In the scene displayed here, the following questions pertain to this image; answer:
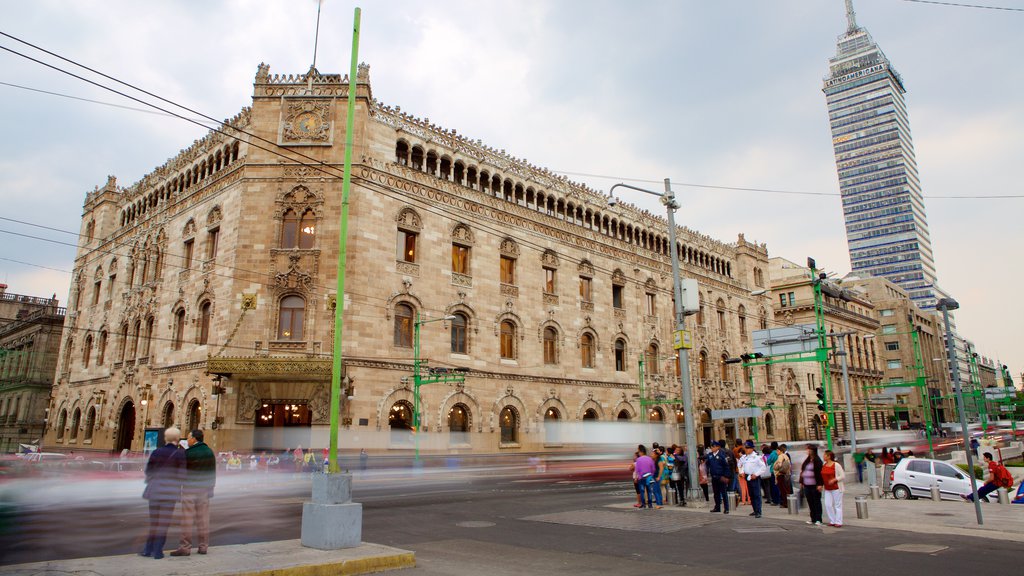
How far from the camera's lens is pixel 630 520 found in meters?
14.8

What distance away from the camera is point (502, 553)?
10.4 m

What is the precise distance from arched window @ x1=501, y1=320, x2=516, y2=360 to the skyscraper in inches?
5696

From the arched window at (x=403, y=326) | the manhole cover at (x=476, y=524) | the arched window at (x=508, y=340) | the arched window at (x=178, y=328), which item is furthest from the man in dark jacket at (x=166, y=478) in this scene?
the arched window at (x=508, y=340)

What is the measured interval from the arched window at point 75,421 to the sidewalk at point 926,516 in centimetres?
3796

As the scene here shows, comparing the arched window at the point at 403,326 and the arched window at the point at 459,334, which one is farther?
the arched window at the point at 459,334

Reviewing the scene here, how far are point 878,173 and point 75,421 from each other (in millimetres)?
172066

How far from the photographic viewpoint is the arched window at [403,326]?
1226 inches

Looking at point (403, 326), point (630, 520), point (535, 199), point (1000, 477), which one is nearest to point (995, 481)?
point (1000, 477)

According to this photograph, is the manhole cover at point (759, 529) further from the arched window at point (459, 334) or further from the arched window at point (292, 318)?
the arched window at point (292, 318)

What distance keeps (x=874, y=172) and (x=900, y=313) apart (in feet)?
271

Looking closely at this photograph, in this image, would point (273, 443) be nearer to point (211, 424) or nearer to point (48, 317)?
point (211, 424)

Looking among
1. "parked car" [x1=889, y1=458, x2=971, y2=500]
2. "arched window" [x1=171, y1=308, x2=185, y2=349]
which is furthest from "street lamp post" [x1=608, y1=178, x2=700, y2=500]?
"arched window" [x1=171, y1=308, x2=185, y2=349]

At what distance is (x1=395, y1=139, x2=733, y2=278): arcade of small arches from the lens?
3466 centimetres

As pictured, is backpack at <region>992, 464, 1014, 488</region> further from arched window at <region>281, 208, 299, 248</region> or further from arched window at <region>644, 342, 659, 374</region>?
arched window at <region>281, 208, 299, 248</region>
